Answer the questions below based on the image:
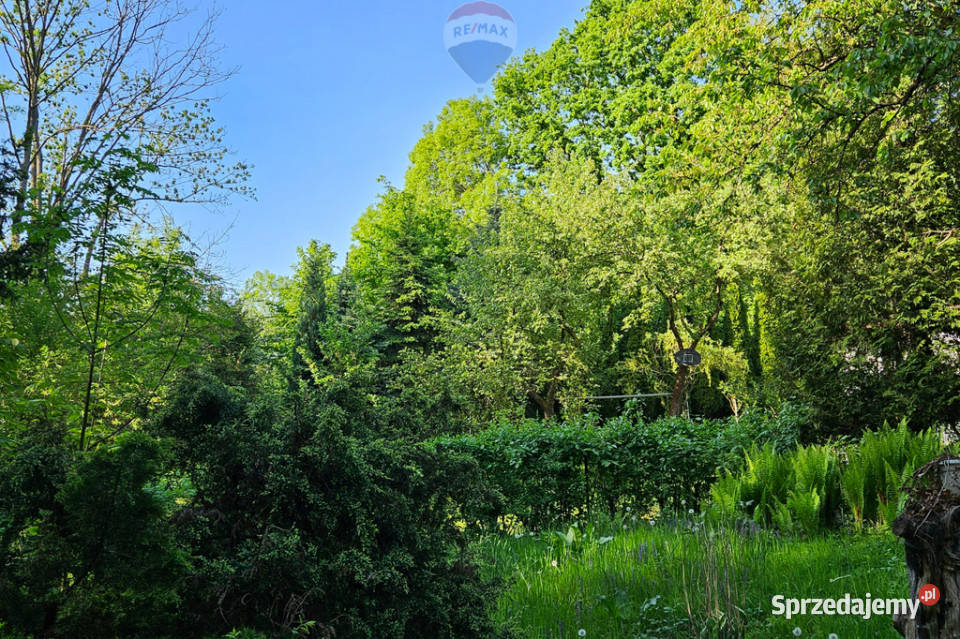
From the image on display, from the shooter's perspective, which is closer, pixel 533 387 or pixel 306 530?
pixel 306 530

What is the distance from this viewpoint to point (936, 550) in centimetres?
240

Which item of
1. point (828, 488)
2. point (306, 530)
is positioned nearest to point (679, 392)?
point (828, 488)

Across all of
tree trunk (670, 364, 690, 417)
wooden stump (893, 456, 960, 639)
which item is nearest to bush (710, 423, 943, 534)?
wooden stump (893, 456, 960, 639)

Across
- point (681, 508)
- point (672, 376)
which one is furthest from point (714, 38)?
point (672, 376)

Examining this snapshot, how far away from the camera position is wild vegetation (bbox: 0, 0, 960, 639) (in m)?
2.31

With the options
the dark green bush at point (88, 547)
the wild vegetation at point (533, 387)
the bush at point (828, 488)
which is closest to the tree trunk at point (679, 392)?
the wild vegetation at point (533, 387)

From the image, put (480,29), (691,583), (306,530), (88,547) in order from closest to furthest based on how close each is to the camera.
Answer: (88,547) < (306,530) < (691,583) < (480,29)

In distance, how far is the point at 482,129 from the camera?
2845 cm

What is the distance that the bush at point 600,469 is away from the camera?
→ 24.0ft

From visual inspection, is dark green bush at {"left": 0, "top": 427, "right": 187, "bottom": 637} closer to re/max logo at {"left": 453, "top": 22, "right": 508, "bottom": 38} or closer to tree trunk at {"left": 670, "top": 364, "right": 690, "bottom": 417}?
tree trunk at {"left": 670, "top": 364, "right": 690, "bottom": 417}

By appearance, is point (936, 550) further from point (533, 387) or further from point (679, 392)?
point (679, 392)

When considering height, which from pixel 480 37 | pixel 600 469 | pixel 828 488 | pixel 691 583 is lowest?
pixel 691 583

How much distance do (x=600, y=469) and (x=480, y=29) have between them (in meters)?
18.4

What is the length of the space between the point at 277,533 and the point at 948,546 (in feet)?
8.02
